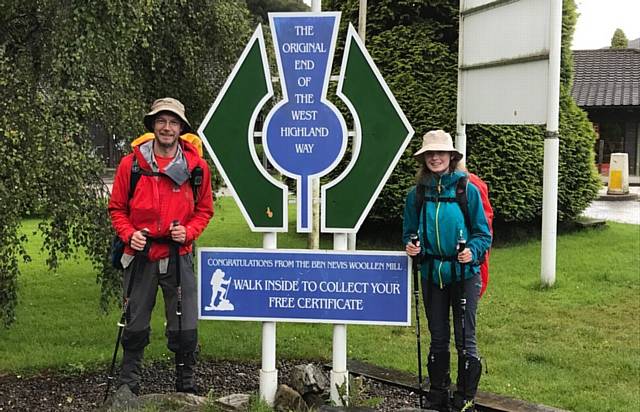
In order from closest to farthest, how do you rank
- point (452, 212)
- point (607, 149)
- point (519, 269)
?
point (452, 212) → point (519, 269) → point (607, 149)

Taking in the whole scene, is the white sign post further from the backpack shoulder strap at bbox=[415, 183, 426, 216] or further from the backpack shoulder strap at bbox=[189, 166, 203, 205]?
the backpack shoulder strap at bbox=[189, 166, 203, 205]

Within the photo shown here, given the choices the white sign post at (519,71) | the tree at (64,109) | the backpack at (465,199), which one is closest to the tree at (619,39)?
the white sign post at (519,71)

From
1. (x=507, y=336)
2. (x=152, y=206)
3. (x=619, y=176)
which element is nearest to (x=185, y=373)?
(x=152, y=206)

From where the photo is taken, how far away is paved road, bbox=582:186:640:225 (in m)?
15.0

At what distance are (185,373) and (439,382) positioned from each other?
1.58 meters

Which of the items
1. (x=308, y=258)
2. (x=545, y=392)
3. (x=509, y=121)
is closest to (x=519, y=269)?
(x=509, y=121)

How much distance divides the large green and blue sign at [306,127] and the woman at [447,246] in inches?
9.3

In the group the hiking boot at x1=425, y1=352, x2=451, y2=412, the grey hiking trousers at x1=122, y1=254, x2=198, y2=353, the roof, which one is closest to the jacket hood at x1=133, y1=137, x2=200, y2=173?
the grey hiking trousers at x1=122, y1=254, x2=198, y2=353

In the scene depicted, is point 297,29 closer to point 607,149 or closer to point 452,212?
point 452,212

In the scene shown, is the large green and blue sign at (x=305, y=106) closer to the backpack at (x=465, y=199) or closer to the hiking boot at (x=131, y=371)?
the backpack at (x=465, y=199)

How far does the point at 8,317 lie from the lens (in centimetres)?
516

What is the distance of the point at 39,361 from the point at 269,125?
9.92ft

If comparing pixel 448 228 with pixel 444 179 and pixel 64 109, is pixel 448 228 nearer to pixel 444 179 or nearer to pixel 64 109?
pixel 444 179

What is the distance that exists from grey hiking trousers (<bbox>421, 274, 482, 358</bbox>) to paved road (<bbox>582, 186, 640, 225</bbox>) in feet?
33.0
